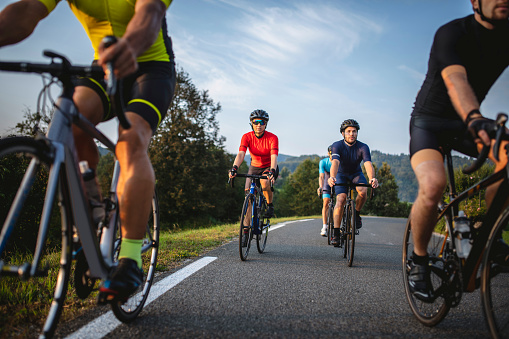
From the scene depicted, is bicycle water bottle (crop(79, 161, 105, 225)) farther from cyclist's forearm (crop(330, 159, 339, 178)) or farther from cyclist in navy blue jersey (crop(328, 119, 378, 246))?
cyclist in navy blue jersey (crop(328, 119, 378, 246))

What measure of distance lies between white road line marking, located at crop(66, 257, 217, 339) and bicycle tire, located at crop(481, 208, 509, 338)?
2.03 m

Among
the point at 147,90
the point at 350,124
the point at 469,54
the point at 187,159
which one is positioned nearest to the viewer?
the point at 147,90

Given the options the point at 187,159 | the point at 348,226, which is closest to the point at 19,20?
the point at 348,226

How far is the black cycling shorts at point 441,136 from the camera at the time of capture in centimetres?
226

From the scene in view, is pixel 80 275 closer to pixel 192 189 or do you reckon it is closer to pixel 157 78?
pixel 157 78

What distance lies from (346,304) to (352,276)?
1309 mm

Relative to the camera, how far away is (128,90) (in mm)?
2184

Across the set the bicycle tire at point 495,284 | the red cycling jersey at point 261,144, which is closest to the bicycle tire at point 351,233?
the red cycling jersey at point 261,144

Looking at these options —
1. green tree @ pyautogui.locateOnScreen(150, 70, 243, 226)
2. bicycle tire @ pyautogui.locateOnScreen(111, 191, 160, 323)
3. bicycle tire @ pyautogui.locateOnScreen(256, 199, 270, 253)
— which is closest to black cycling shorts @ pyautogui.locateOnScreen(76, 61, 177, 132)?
bicycle tire @ pyautogui.locateOnScreen(111, 191, 160, 323)

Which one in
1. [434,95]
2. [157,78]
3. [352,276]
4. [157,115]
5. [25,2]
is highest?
[25,2]

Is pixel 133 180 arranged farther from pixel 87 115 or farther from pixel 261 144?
pixel 261 144

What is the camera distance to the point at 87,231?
169cm

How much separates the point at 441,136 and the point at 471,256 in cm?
82

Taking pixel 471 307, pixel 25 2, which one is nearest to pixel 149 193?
pixel 25 2
